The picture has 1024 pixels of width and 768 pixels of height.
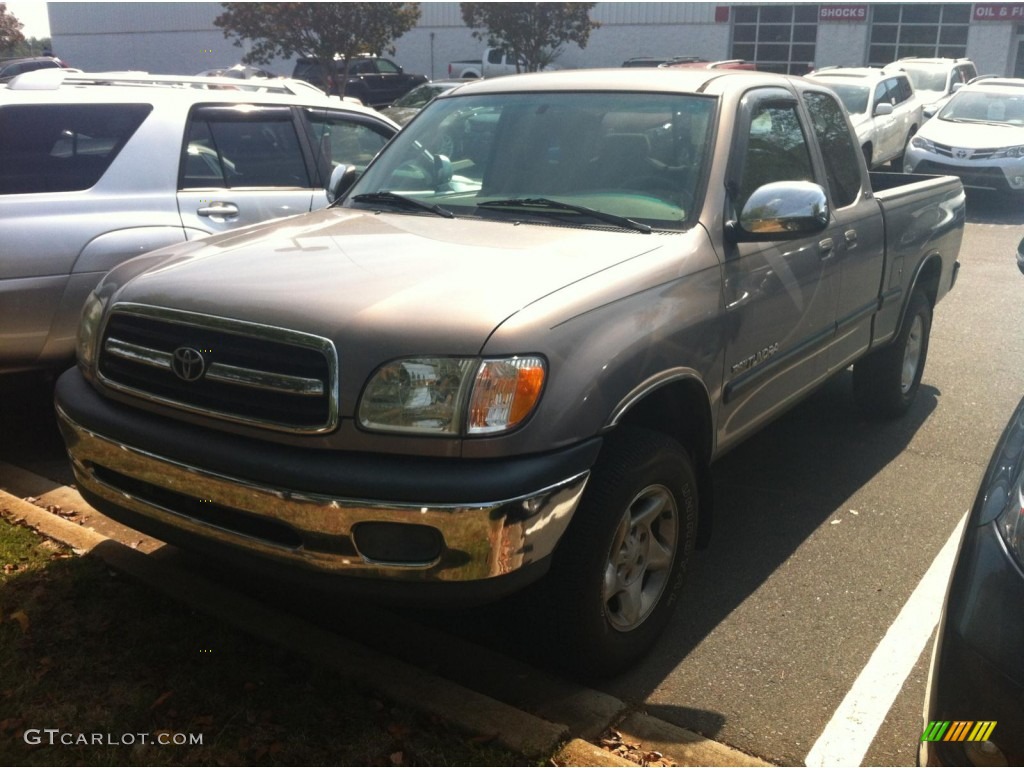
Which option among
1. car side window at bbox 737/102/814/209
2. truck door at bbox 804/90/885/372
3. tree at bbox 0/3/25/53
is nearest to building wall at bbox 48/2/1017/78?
tree at bbox 0/3/25/53

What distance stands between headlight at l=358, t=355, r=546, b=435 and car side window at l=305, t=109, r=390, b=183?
12.0 ft

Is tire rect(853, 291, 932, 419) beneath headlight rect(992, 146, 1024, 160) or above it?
beneath

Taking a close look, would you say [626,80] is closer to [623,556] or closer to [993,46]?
[623,556]

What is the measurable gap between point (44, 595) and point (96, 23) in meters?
52.1

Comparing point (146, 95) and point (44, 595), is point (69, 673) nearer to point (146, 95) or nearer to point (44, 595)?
point (44, 595)

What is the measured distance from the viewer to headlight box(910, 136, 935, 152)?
15.1 meters

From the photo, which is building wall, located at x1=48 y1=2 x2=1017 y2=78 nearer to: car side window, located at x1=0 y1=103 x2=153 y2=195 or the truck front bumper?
car side window, located at x1=0 y1=103 x2=153 y2=195

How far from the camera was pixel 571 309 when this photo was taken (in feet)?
10.0

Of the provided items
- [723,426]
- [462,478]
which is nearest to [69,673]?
[462,478]

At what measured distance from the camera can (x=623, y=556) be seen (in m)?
3.33

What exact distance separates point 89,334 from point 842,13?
1394 inches

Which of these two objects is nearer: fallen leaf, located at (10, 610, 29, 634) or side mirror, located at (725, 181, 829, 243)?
fallen leaf, located at (10, 610, 29, 634)

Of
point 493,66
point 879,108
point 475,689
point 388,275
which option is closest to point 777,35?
point 493,66

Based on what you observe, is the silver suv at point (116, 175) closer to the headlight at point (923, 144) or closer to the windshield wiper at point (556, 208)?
the windshield wiper at point (556, 208)
